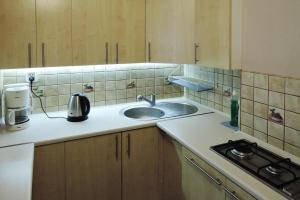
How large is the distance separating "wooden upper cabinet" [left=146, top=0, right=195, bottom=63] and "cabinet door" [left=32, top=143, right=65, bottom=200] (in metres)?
1.07

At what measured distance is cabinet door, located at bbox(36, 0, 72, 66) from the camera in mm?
1823

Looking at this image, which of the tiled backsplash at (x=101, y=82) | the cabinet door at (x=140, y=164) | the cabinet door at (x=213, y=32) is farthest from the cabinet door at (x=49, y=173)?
the cabinet door at (x=213, y=32)

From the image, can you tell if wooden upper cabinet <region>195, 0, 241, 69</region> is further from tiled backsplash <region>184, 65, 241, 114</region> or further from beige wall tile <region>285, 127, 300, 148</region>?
beige wall tile <region>285, 127, 300, 148</region>

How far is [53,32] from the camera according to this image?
1.87 meters

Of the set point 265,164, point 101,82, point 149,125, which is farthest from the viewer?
point 101,82

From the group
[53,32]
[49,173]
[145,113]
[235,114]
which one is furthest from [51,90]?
[235,114]

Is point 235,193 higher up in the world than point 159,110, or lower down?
lower down

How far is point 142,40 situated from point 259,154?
130 cm

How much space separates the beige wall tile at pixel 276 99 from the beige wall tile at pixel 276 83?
0.08ft

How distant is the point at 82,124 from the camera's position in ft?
6.35

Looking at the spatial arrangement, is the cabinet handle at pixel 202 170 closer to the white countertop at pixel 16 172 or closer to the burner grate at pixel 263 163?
the burner grate at pixel 263 163

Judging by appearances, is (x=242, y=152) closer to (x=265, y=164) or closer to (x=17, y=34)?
(x=265, y=164)

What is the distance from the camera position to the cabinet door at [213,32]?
1.69 metres

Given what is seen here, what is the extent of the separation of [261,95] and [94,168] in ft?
4.00
